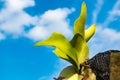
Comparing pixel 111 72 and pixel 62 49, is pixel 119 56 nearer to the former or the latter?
pixel 111 72

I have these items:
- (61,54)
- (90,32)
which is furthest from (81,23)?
(61,54)

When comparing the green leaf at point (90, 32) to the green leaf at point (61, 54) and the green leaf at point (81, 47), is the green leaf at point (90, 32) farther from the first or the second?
the green leaf at point (61, 54)

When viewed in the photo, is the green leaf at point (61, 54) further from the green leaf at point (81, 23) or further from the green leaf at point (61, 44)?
the green leaf at point (81, 23)

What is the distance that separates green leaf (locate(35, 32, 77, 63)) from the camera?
152 cm

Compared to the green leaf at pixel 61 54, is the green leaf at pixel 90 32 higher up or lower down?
higher up

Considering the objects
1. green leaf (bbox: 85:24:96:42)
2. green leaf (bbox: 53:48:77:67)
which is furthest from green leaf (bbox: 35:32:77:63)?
green leaf (bbox: 85:24:96:42)

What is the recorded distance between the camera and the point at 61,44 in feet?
5.04

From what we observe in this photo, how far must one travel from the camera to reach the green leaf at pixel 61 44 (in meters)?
1.52

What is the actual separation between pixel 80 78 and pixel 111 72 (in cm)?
23

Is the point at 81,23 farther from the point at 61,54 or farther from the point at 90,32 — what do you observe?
the point at 61,54

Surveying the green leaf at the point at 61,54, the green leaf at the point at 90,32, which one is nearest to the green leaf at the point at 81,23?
the green leaf at the point at 90,32

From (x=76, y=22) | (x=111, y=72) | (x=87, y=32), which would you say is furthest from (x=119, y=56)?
(x=76, y=22)

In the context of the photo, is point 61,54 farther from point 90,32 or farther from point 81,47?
point 90,32

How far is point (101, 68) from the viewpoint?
69.7 inches
